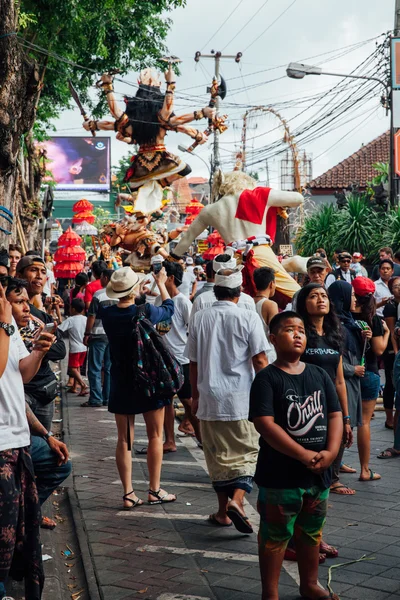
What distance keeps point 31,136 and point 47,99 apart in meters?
2.27

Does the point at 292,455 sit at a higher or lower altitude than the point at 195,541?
higher

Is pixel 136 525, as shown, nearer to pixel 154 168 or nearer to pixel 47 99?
pixel 154 168

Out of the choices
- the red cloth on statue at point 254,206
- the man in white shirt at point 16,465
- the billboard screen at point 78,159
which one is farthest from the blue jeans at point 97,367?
the billboard screen at point 78,159

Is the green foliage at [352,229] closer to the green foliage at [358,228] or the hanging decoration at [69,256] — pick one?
the green foliage at [358,228]

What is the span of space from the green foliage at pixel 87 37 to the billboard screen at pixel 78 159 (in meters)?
41.3

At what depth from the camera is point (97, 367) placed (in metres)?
12.5

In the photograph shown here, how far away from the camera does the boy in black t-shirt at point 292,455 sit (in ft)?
15.3

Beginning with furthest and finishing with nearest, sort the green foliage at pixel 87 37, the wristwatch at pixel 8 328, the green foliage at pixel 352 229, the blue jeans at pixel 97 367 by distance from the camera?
the green foliage at pixel 352 229 < the green foliage at pixel 87 37 < the blue jeans at pixel 97 367 < the wristwatch at pixel 8 328

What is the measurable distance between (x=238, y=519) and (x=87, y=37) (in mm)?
16891

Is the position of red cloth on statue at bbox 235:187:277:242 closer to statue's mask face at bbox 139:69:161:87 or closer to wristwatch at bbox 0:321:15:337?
wristwatch at bbox 0:321:15:337

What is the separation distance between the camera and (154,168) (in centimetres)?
1546

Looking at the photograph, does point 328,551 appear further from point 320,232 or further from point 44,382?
point 320,232

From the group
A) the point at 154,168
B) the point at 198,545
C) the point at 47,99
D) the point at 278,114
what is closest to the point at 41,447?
the point at 198,545

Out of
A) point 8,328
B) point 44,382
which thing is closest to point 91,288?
point 44,382
